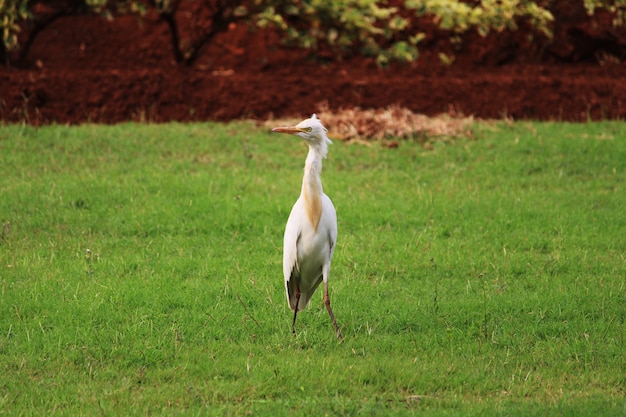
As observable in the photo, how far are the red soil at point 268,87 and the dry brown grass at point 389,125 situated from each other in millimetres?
529

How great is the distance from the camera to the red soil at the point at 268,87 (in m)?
12.0

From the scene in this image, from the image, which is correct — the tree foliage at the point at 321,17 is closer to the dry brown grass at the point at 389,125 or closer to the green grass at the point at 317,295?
the dry brown grass at the point at 389,125

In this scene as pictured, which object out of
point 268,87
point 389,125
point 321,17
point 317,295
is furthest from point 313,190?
point 321,17

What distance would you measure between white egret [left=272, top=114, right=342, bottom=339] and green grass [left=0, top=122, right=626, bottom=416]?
40 cm

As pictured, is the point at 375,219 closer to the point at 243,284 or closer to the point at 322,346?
the point at 243,284

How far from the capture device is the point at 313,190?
240 inches

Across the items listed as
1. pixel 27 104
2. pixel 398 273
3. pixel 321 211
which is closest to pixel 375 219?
pixel 398 273

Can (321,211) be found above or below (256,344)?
above

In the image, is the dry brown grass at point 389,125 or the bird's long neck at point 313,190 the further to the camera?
the dry brown grass at point 389,125

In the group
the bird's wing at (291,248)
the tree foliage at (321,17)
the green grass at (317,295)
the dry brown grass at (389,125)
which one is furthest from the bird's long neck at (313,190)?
the tree foliage at (321,17)

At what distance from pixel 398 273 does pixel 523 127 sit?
4.92m

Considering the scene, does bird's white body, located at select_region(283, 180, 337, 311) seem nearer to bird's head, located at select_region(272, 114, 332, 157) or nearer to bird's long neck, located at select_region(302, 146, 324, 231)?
bird's long neck, located at select_region(302, 146, 324, 231)

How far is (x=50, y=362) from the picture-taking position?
559 centimetres

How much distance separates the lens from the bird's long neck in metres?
6.09
